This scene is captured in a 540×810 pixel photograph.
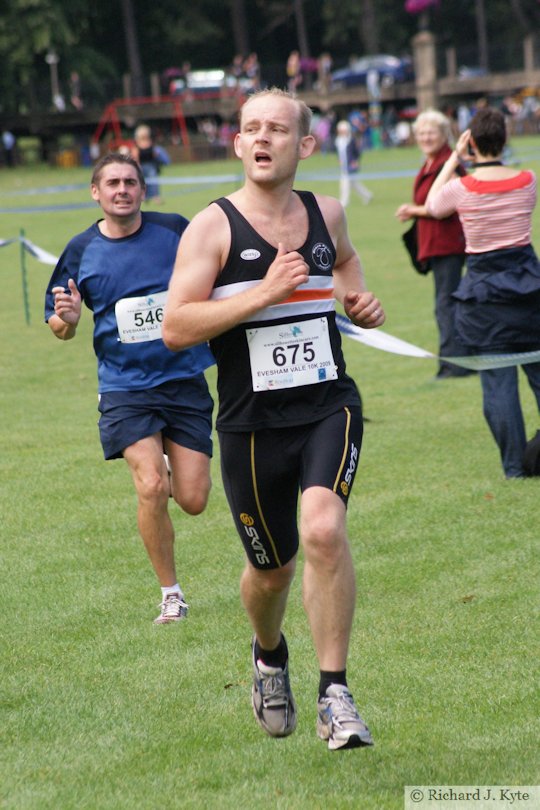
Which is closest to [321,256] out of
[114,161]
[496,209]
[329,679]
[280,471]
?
[280,471]

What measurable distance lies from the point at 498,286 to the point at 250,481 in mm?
4230

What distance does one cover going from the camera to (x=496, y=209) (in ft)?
28.4

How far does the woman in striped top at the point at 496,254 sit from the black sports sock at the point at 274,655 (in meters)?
4.14

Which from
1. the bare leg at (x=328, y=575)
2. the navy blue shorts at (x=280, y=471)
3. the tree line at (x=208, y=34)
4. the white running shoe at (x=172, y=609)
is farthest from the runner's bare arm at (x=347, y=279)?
the tree line at (x=208, y=34)

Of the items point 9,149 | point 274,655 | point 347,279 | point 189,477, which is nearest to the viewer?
point 274,655

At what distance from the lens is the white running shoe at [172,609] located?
6570mm

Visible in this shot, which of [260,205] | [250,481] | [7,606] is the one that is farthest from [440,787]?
[7,606]

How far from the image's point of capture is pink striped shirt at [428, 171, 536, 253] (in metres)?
8.62

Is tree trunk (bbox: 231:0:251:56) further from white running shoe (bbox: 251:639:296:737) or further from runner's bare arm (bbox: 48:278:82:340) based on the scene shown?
white running shoe (bbox: 251:639:296:737)

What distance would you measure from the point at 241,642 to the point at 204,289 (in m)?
2.16

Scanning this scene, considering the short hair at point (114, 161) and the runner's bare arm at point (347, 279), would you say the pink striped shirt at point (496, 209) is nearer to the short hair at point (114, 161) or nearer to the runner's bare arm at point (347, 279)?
the short hair at point (114, 161)

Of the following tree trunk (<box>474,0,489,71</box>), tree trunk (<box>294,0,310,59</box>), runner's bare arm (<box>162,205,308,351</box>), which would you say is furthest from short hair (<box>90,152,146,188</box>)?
tree trunk (<box>294,0,310,59</box>)

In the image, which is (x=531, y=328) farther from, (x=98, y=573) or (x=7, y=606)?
(x=7, y=606)

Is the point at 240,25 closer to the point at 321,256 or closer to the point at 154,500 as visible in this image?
the point at 154,500
